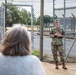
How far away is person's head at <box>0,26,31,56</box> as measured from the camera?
132 inches

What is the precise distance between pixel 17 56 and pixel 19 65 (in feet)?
0.34

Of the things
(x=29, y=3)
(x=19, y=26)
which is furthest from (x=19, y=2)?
(x=19, y=26)

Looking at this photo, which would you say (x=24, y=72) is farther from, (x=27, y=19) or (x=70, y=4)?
(x=27, y=19)

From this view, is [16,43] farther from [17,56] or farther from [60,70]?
[60,70]

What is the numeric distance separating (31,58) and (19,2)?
39.1 ft

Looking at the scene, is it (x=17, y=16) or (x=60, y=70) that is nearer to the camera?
(x=60, y=70)

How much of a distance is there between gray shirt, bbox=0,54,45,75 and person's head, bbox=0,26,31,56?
0.05 m

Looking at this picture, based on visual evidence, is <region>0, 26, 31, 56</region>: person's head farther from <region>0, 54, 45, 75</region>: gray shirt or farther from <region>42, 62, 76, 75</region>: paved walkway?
<region>42, 62, 76, 75</region>: paved walkway

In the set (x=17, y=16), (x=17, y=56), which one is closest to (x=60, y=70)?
(x=17, y=56)

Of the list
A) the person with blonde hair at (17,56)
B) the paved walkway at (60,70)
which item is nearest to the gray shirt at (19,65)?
the person with blonde hair at (17,56)

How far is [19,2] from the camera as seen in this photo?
15148 millimetres

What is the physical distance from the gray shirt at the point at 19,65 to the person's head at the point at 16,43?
0.05m

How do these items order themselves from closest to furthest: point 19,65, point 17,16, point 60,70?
point 19,65 < point 60,70 < point 17,16

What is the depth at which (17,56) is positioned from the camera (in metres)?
3.39
